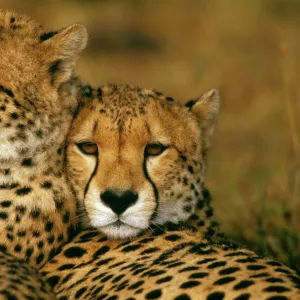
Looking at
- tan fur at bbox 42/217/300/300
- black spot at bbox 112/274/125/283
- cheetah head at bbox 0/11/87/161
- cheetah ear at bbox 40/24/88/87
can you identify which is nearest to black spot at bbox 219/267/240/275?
tan fur at bbox 42/217/300/300

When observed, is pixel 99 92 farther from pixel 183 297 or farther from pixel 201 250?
pixel 183 297

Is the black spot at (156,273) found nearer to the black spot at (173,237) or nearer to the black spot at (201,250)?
the black spot at (201,250)

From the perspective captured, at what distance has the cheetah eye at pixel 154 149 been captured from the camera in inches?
113

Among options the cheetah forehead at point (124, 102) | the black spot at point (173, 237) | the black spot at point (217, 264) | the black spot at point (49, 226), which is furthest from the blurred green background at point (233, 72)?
the black spot at point (49, 226)

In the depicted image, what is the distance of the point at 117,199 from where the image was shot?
2.65 meters

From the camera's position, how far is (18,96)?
2758 millimetres

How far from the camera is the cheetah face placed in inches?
Result: 106

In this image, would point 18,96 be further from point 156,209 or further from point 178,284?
point 178,284

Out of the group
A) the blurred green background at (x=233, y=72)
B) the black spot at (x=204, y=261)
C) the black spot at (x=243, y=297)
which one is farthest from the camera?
the blurred green background at (x=233, y=72)

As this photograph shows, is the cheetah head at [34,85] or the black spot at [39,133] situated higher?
the cheetah head at [34,85]

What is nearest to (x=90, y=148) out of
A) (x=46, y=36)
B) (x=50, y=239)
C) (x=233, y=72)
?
(x=50, y=239)

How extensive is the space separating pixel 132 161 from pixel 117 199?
0.20 meters

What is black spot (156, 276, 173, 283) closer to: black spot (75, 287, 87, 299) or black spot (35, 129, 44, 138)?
black spot (75, 287, 87, 299)

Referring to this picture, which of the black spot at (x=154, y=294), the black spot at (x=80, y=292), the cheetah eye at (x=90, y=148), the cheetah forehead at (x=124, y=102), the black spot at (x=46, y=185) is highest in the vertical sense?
the cheetah forehead at (x=124, y=102)
